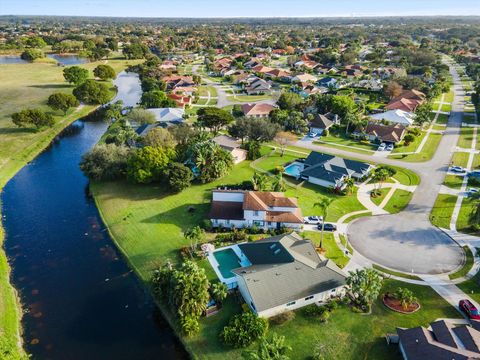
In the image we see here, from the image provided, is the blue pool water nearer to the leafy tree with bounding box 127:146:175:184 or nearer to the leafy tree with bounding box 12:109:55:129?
the leafy tree with bounding box 127:146:175:184

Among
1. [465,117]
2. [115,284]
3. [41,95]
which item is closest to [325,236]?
[115,284]

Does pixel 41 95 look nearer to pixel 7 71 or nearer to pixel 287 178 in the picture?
pixel 7 71

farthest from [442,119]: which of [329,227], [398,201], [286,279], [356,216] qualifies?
[286,279]

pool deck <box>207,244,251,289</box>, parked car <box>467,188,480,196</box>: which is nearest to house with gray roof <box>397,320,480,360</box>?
pool deck <box>207,244,251,289</box>

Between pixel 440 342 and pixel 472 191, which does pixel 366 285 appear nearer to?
pixel 440 342

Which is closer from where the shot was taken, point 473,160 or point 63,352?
point 63,352

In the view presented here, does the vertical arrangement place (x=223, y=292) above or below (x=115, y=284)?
above
